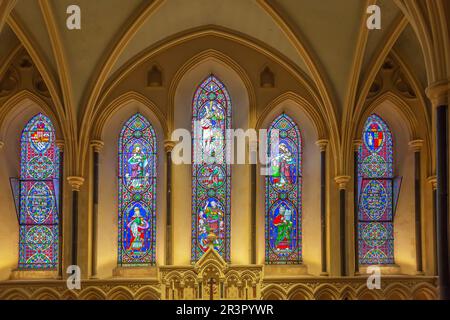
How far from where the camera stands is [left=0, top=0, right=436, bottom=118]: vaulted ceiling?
1750 cm

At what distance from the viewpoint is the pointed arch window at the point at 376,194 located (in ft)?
63.9

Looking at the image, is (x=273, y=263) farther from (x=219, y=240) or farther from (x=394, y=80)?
(x=394, y=80)

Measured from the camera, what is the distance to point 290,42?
1877 centimetres

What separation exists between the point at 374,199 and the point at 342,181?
1.29 metres

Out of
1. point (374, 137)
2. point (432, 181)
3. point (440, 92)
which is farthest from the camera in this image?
point (374, 137)

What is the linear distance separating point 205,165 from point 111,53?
3544 millimetres

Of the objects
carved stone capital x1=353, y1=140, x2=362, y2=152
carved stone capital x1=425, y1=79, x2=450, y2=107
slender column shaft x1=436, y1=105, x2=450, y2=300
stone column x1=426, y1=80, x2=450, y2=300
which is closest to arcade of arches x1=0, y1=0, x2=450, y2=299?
carved stone capital x1=353, y1=140, x2=362, y2=152

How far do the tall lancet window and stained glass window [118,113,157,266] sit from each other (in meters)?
1.02

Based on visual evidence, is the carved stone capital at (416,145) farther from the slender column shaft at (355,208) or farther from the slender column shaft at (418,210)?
the slender column shaft at (355,208)

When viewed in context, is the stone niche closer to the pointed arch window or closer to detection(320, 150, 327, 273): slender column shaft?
detection(320, 150, 327, 273): slender column shaft

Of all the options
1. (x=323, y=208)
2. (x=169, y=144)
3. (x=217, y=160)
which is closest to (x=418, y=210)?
(x=323, y=208)

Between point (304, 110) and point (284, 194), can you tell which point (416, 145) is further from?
point (284, 194)

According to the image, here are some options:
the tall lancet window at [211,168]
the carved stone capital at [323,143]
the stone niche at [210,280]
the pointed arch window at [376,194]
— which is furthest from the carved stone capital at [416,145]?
the stone niche at [210,280]

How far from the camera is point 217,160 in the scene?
1973cm
